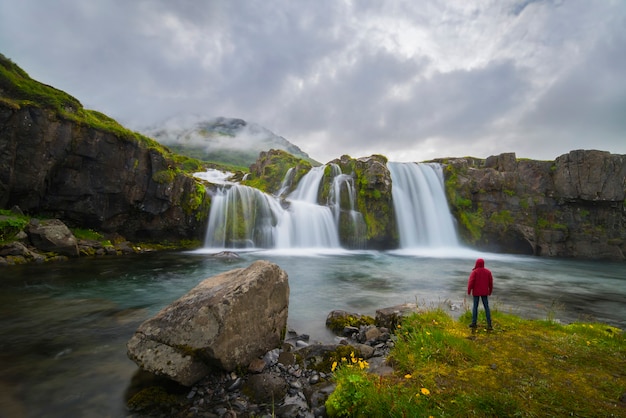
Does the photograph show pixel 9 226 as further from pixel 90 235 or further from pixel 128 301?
pixel 128 301

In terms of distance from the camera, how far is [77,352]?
7086 millimetres

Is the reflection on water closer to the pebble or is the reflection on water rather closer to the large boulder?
the large boulder

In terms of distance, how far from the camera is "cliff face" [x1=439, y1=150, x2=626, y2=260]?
3706 cm

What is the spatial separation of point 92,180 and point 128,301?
18.4 meters

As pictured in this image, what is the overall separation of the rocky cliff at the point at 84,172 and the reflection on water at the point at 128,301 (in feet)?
21.5

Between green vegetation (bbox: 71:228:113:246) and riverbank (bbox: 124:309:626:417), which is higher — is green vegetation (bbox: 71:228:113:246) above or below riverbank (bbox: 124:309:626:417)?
above

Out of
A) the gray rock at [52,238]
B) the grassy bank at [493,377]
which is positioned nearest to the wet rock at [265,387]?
the grassy bank at [493,377]

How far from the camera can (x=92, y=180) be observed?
81.5 feet

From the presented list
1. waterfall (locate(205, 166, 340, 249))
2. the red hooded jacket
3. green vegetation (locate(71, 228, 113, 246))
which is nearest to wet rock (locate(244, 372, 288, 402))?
the red hooded jacket

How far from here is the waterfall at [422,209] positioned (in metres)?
38.4

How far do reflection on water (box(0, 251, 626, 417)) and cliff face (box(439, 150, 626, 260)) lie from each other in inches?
534

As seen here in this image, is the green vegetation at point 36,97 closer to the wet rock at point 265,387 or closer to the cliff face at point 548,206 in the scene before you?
the wet rock at point 265,387

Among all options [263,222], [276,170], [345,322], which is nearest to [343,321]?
[345,322]

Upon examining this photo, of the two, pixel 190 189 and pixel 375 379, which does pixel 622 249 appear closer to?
pixel 375 379
